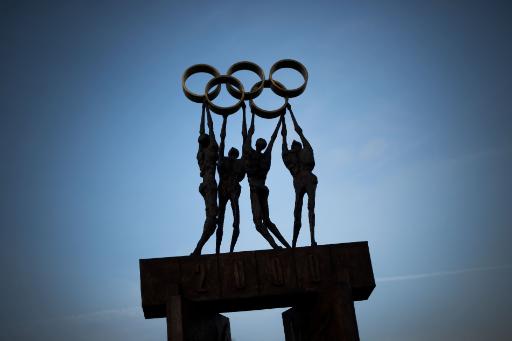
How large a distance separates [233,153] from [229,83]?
4.96 ft

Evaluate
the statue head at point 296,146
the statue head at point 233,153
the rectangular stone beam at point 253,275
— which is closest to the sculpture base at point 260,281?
the rectangular stone beam at point 253,275

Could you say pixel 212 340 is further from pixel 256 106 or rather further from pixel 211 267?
pixel 256 106

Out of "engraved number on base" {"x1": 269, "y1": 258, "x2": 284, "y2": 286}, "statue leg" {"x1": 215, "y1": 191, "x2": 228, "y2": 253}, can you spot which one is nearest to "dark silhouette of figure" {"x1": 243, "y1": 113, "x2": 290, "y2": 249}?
"statue leg" {"x1": 215, "y1": 191, "x2": 228, "y2": 253}

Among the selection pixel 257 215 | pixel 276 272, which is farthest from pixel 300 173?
pixel 276 272

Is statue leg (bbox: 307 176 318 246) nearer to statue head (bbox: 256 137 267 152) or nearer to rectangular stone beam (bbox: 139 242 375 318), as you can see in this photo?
rectangular stone beam (bbox: 139 242 375 318)

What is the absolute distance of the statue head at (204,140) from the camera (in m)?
10.5

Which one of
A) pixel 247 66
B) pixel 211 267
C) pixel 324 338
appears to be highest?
pixel 247 66

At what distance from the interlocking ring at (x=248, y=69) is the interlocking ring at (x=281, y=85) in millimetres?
245

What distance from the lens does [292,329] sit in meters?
10.3

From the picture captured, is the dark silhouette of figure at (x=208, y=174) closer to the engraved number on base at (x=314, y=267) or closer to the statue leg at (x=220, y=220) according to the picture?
the statue leg at (x=220, y=220)

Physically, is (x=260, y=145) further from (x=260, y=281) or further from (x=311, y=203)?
(x=260, y=281)

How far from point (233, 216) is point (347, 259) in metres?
2.49

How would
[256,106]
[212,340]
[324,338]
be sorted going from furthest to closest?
[256,106], [212,340], [324,338]

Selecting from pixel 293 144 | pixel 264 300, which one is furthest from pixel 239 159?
pixel 264 300
